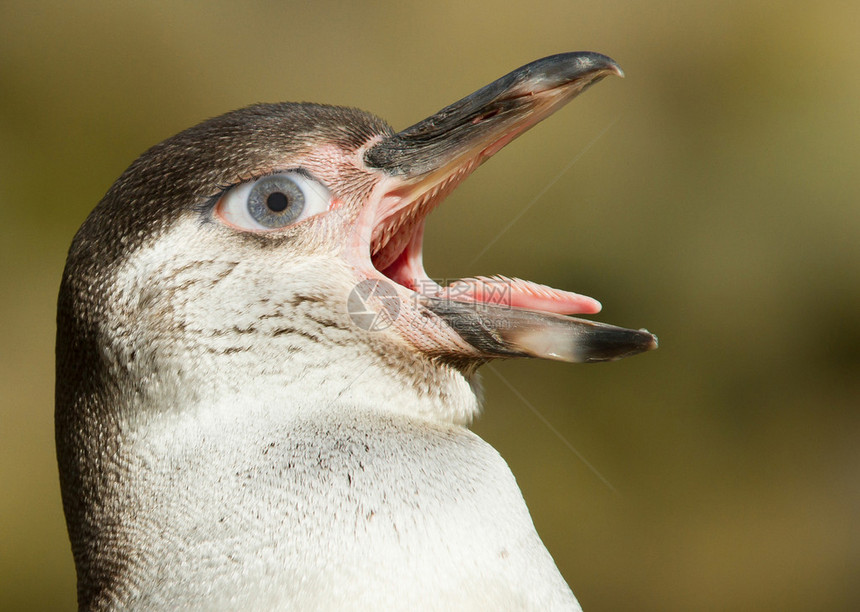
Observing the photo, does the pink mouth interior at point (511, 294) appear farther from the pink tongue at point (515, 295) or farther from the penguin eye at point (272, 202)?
the penguin eye at point (272, 202)

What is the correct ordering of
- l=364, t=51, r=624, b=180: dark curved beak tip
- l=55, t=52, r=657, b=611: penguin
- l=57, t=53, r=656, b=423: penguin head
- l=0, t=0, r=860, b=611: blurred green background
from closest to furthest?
l=55, t=52, r=657, b=611: penguin → l=57, t=53, r=656, b=423: penguin head → l=364, t=51, r=624, b=180: dark curved beak tip → l=0, t=0, r=860, b=611: blurred green background

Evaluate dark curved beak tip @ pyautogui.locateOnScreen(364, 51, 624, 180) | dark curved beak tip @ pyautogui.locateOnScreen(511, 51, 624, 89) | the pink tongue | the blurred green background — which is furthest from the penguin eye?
the blurred green background

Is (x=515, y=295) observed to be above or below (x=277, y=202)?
below

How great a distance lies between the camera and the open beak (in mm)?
1137

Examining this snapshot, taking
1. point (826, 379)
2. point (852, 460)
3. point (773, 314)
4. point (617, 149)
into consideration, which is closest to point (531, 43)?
point (617, 149)

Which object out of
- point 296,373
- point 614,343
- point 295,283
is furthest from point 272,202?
point 614,343

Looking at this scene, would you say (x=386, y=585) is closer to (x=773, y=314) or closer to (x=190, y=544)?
(x=190, y=544)

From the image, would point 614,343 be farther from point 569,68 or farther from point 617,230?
point 617,230

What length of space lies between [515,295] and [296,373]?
0.34 m

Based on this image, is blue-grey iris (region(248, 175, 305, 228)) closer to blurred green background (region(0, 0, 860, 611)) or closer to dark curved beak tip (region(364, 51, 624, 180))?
dark curved beak tip (region(364, 51, 624, 180))

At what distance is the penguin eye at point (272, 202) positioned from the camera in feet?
3.74

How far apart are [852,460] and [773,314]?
693mm

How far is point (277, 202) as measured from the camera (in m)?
1.16

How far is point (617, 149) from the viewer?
3.77 meters
